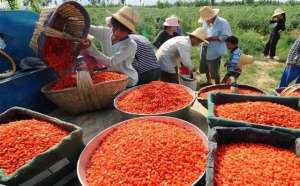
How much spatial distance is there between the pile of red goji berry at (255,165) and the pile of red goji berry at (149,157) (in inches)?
4.6

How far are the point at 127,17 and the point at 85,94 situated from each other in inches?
39.0

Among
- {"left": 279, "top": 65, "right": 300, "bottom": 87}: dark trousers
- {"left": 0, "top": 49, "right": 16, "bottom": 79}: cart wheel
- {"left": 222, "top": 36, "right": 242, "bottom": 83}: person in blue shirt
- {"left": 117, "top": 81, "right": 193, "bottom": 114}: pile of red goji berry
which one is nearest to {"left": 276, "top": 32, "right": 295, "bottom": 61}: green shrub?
{"left": 279, "top": 65, "right": 300, "bottom": 87}: dark trousers

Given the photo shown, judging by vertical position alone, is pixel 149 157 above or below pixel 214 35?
below

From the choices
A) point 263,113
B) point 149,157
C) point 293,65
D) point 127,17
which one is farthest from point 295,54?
point 149,157

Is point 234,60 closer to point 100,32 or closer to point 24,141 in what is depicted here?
point 100,32

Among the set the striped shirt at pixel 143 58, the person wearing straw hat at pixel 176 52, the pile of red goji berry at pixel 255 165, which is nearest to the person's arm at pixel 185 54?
the person wearing straw hat at pixel 176 52

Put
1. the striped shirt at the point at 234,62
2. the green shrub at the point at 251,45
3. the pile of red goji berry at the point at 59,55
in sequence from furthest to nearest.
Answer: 1. the green shrub at the point at 251,45
2. the striped shirt at the point at 234,62
3. the pile of red goji berry at the point at 59,55

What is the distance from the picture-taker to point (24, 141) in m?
1.62

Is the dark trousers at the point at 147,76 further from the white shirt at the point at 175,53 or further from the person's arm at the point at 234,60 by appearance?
the person's arm at the point at 234,60

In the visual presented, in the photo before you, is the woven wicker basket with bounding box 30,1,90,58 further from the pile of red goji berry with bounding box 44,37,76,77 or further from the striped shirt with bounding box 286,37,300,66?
the striped shirt with bounding box 286,37,300,66

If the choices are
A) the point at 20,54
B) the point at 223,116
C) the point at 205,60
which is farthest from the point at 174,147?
the point at 205,60

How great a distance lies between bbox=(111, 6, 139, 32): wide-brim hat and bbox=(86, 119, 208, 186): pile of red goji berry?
1374mm

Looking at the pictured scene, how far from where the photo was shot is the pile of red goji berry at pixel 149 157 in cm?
142

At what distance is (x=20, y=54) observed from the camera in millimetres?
2797
